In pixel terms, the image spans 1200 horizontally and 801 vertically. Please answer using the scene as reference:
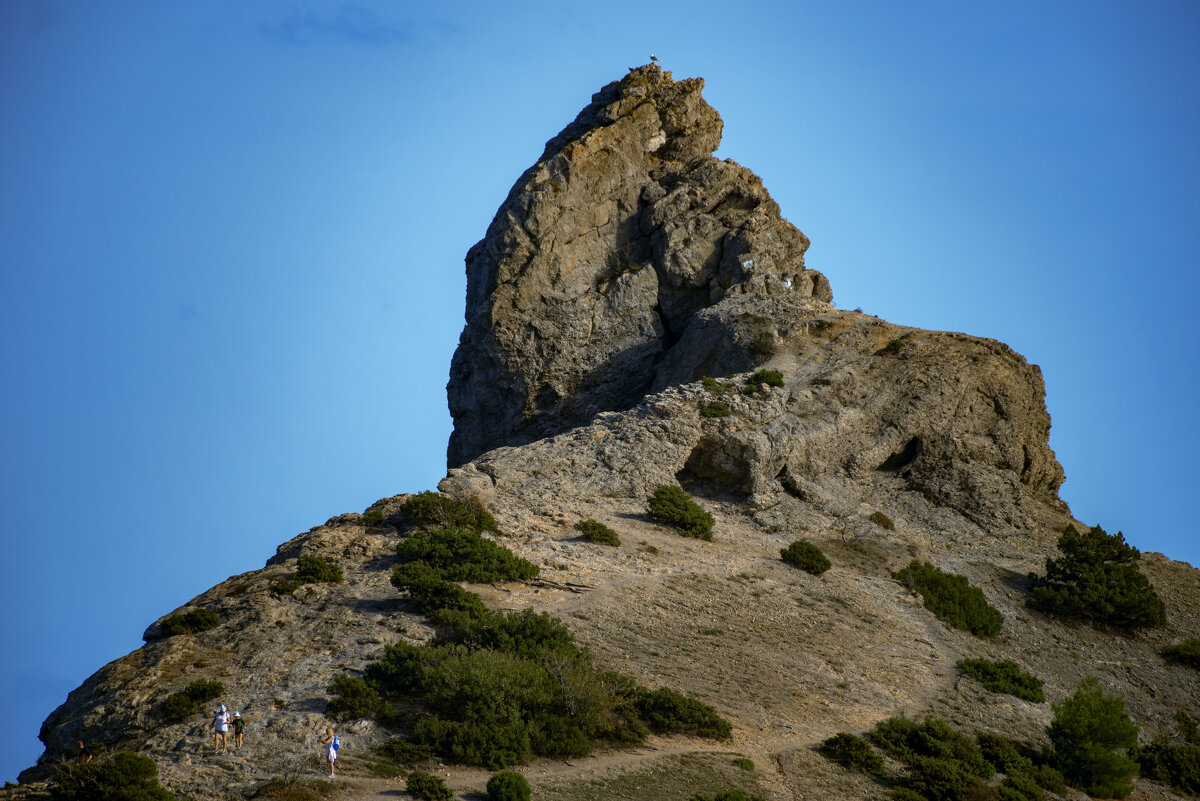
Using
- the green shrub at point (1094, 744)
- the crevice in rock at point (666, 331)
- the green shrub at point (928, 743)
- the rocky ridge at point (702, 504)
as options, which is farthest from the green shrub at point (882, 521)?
the crevice in rock at point (666, 331)

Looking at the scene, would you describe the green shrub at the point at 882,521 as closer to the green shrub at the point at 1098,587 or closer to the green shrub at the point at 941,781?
the green shrub at the point at 1098,587

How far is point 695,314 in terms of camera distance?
190 ft

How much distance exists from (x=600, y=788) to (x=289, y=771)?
7.63 meters

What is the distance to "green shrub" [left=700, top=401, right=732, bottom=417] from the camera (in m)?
48.9

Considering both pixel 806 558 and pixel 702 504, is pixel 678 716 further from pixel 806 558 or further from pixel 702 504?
pixel 702 504

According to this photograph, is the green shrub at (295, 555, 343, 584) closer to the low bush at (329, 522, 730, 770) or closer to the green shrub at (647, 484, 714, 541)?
the low bush at (329, 522, 730, 770)

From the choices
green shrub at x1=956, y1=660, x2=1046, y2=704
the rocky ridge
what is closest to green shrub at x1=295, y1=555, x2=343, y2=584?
the rocky ridge

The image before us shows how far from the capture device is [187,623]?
33812 millimetres

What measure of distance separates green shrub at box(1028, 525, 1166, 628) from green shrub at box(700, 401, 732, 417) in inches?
588

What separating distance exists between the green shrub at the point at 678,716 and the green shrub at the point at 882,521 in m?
19.4

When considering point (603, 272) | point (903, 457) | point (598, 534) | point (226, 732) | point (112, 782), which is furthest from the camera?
point (603, 272)

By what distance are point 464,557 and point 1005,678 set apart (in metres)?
19.4

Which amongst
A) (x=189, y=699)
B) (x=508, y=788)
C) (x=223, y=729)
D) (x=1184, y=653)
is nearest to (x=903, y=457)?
(x=1184, y=653)

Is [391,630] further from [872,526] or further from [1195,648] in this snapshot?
[1195,648]
